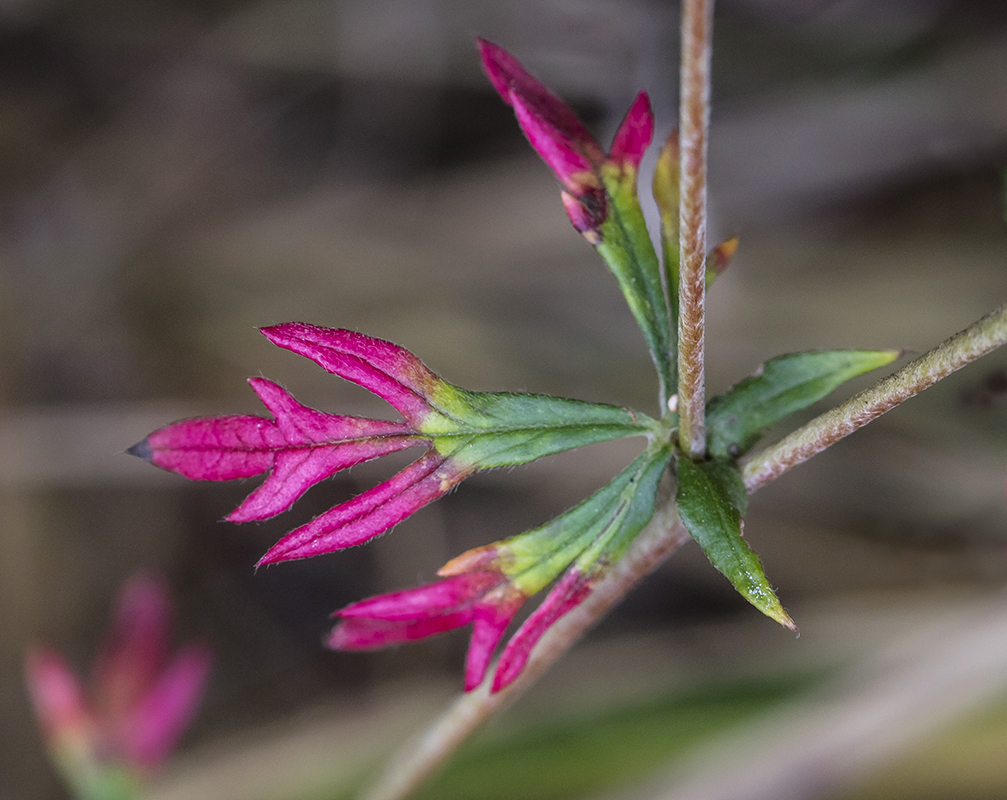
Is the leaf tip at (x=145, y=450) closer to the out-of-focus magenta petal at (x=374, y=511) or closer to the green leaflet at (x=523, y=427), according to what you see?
the out-of-focus magenta petal at (x=374, y=511)

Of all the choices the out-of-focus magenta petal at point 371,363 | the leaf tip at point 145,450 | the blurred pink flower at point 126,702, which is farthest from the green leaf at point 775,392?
the blurred pink flower at point 126,702

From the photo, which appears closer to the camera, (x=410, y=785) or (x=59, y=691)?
(x=410, y=785)

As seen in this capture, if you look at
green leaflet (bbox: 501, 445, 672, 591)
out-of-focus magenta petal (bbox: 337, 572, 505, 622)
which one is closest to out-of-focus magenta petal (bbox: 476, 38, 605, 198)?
green leaflet (bbox: 501, 445, 672, 591)

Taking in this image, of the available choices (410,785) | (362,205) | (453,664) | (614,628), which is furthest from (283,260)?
(410,785)

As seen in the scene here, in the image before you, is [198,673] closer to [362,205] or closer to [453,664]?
[453,664]

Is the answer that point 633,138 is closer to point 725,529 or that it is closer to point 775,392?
point 775,392

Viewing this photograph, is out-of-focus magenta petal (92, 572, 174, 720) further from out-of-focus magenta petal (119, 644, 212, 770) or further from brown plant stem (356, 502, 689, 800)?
brown plant stem (356, 502, 689, 800)

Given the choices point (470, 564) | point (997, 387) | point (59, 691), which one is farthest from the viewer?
point (59, 691)
